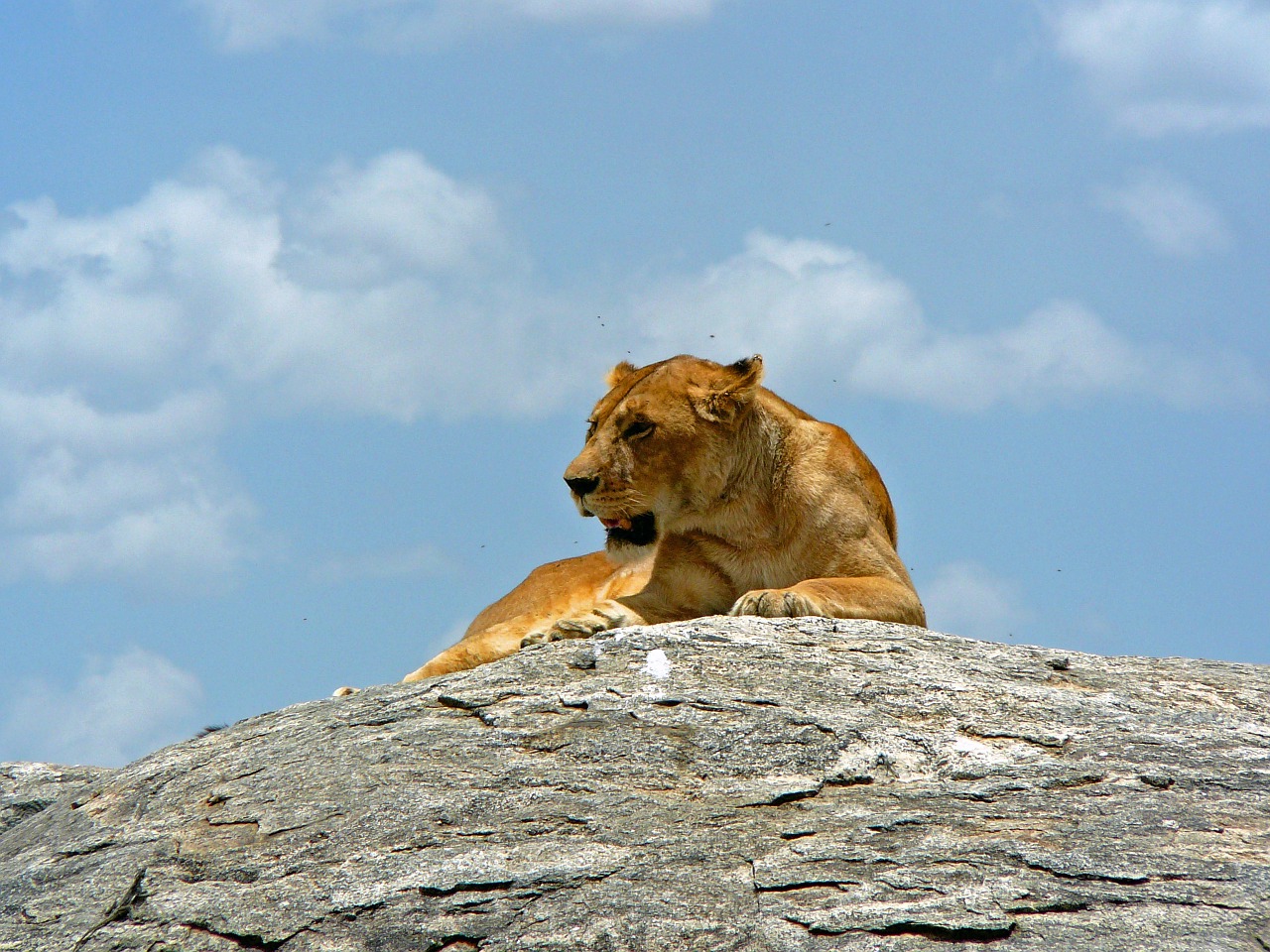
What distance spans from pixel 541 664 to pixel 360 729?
3.04ft

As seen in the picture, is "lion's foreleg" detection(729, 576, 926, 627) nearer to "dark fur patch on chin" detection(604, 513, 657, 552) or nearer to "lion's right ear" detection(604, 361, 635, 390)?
"dark fur patch on chin" detection(604, 513, 657, 552)

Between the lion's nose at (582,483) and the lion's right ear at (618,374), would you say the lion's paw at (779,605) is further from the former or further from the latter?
the lion's right ear at (618,374)

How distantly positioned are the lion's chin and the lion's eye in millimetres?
498

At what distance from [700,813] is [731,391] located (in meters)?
3.60

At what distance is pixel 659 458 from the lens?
8.18 m

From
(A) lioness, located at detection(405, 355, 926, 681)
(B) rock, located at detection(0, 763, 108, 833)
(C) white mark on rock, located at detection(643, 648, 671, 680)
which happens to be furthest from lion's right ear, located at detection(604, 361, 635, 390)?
Result: (B) rock, located at detection(0, 763, 108, 833)

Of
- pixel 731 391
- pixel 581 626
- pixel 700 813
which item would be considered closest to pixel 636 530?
pixel 731 391

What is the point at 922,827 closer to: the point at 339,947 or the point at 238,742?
the point at 339,947

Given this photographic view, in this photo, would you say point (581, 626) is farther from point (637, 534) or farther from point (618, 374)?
point (618, 374)

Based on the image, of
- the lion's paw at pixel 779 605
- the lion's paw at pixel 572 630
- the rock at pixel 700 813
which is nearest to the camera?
the rock at pixel 700 813

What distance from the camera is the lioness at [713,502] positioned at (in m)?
8.06

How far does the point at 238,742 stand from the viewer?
662 cm

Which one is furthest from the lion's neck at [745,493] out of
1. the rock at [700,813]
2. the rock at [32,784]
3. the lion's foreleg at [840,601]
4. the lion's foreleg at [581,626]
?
the rock at [32,784]

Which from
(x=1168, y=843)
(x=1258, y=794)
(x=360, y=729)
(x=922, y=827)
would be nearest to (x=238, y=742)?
(x=360, y=729)
